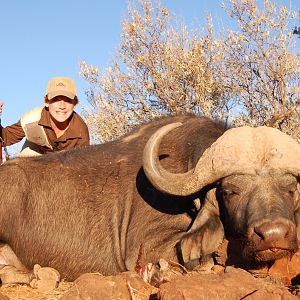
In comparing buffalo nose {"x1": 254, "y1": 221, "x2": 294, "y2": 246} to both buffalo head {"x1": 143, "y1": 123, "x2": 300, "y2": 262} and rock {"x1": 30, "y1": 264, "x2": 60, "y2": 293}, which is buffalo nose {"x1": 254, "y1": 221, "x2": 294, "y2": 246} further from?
rock {"x1": 30, "y1": 264, "x2": 60, "y2": 293}

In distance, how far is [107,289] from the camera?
3428 mm

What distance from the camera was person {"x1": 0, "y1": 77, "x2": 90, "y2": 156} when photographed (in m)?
7.38

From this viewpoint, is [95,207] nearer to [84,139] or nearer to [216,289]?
[84,139]

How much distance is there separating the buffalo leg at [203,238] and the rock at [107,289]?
1064 mm

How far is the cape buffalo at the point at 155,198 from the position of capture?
4.51 metres

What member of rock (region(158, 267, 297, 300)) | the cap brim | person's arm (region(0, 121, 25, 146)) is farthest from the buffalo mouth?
person's arm (region(0, 121, 25, 146))

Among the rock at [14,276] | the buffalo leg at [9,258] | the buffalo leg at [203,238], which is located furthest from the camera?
the buffalo leg at [9,258]

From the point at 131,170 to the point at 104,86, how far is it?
12.1 metres

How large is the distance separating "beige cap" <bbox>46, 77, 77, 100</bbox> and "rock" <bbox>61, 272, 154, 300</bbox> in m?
4.14

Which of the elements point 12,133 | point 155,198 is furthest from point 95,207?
point 12,133

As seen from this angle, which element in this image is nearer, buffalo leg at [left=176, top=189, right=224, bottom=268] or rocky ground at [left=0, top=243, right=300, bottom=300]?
rocky ground at [left=0, top=243, right=300, bottom=300]

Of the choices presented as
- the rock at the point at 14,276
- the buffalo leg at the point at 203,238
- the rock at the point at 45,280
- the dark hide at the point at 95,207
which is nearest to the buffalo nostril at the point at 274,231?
the buffalo leg at the point at 203,238

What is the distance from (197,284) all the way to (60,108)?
182 inches

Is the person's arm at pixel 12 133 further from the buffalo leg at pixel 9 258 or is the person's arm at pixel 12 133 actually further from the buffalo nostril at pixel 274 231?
the buffalo nostril at pixel 274 231
